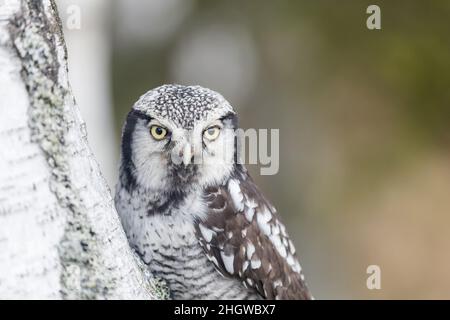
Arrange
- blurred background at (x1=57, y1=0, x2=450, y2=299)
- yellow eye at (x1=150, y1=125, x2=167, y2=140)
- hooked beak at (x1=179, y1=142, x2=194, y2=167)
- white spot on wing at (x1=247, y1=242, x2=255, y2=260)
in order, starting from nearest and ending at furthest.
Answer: hooked beak at (x1=179, y1=142, x2=194, y2=167), yellow eye at (x1=150, y1=125, x2=167, y2=140), white spot on wing at (x1=247, y1=242, x2=255, y2=260), blurred background at (x1=57, y1=0, x2=450, y2=299)

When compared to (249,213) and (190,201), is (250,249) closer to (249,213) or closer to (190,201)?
(249,213)

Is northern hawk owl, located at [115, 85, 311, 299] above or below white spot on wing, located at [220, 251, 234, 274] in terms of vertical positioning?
above

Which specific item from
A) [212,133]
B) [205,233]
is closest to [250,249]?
[205,233]

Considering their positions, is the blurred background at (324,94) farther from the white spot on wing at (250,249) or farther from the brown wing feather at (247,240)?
the white spot on wing at (250,249)

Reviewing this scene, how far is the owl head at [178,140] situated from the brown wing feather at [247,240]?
0.48 ft

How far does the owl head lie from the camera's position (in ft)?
12.1

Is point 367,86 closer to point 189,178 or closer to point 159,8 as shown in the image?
point 159,8

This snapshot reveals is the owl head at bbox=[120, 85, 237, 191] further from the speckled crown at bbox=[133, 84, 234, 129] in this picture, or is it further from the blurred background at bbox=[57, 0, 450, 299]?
the blurred background at bbox=[57, 0, 450, 299]

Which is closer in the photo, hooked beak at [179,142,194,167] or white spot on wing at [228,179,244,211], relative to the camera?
hooked beak at [179,142,194,167]

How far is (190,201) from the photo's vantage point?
382 cm

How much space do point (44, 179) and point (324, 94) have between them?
257 inches

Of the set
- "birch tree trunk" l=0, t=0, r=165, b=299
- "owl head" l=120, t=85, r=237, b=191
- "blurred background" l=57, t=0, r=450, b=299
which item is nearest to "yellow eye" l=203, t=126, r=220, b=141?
"owl head" l=120, t=85, r=237, b=191

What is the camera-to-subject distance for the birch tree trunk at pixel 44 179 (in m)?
2.60

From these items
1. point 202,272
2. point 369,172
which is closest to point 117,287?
point 202,272
